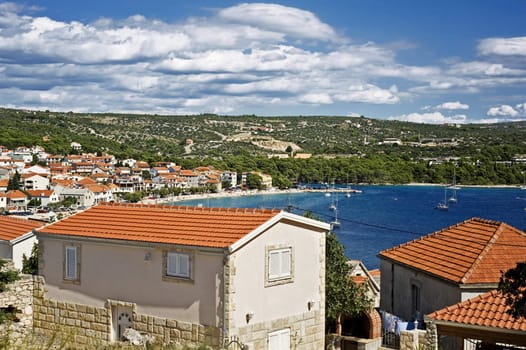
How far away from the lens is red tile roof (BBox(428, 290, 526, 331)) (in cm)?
1204

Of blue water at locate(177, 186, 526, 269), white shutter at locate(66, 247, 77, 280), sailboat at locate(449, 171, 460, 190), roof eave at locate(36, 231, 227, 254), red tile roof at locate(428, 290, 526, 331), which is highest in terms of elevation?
roof eave at locate(36, 231, 227, 254)

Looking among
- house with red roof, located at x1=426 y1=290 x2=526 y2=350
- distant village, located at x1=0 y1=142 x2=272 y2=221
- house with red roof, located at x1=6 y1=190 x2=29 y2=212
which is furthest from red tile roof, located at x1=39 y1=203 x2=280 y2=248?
house with red roof, located at x1=6 y1=190 x2=29 y2=212

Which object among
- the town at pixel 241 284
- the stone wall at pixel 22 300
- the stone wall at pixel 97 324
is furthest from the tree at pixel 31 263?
the town at pixel 241 284

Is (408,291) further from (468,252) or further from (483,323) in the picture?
(483,323)

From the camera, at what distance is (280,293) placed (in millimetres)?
13633

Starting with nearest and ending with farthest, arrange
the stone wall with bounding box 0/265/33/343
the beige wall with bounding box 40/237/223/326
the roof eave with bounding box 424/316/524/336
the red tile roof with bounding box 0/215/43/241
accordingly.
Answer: the roof eave with bounding box 424/316/524/336
the beige wall with bounding box 40/237/223/326
the stone wall with bounding box 0/265/33/343
the red tile roof with bounding box 0/215/43/241

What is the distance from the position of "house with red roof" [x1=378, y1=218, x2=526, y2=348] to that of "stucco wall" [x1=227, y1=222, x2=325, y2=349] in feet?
11.0

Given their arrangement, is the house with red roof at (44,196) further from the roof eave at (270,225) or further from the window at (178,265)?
the roof eave at (270,225)

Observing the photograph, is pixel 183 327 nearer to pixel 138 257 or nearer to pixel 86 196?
pixel 138 257

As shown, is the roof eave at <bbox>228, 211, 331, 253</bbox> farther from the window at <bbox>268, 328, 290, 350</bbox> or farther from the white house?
the white house

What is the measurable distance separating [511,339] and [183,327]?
6170 mm

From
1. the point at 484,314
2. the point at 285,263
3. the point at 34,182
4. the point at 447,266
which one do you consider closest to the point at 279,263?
the point at 285,263

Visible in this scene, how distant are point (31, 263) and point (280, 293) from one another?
10.7 metres

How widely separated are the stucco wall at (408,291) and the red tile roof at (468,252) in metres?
0.24
